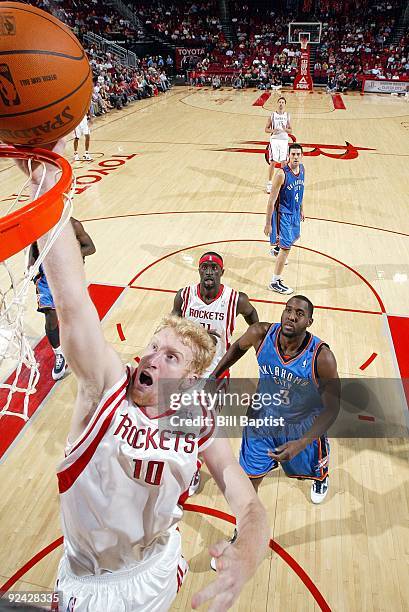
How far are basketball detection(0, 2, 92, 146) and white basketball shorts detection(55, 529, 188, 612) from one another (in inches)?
64.6

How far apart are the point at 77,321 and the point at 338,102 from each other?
21413 millimetres

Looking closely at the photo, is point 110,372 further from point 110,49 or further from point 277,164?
point 110,49

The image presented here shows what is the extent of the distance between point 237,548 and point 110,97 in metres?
19.2

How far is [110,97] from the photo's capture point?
18.1 metres

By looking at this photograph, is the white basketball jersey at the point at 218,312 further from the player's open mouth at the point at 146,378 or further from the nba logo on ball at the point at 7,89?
the nba logo on ball at the point at 7,89

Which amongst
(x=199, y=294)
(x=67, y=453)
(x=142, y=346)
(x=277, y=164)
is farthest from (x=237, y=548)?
(x=277, y=164)

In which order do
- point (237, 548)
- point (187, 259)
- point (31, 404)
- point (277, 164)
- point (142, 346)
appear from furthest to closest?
point (277, 164), point (187, 259), point (142, 346), point (31, 404), point (237, 548)

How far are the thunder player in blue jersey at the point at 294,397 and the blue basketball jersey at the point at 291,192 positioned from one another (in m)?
2.84

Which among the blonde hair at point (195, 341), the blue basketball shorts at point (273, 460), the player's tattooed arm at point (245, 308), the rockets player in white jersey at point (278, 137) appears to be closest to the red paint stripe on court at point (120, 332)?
the player's tattooed arm at point (245, 308)

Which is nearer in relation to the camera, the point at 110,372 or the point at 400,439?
the point at 110,372

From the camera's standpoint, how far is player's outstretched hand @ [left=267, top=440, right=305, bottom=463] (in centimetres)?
274

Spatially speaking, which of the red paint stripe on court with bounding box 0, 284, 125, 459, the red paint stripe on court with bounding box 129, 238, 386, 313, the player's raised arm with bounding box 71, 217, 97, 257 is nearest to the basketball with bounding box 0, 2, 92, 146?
the player's raised arm with bounding box 71, 217, 97, 257

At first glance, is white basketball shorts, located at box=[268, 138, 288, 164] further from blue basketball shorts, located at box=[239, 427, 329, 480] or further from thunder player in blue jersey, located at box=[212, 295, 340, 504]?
blue basketball shorts, located at box=[239, 427, 329, 480]

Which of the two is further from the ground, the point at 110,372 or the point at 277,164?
the point at 110,372
